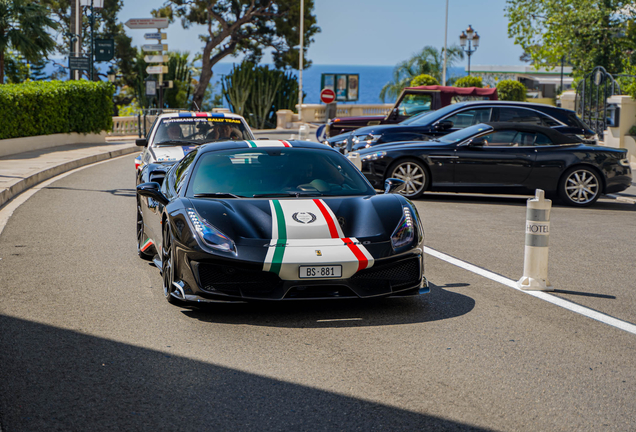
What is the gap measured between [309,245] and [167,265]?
4.32 ft

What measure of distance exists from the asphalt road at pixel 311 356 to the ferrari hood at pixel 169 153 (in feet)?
9.91

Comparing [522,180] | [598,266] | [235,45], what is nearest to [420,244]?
[598,266]

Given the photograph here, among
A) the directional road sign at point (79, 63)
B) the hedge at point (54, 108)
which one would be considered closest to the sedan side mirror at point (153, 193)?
the hedge at point (54, 108)

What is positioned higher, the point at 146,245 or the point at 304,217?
the point at 304,217

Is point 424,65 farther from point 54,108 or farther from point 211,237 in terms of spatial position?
point 211,237

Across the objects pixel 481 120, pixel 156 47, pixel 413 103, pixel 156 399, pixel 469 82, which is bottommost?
pixel 156 399

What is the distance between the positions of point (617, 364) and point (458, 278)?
2.60 m

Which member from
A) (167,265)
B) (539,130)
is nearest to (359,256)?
(167,265)

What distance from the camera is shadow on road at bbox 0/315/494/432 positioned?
12.7 feet

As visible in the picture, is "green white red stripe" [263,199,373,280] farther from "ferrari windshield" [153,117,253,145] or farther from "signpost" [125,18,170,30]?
"signpost" [125,18,170,30]

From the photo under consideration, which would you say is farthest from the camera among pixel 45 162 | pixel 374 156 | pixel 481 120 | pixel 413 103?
pixel 413 103

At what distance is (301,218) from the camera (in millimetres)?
5930

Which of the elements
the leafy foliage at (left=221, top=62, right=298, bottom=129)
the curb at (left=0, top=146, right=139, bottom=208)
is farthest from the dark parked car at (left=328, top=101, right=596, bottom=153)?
the leafy foliage at (left=221, top=62, right=298, bottom=129)

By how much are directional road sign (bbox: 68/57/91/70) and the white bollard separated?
80.1 ft
